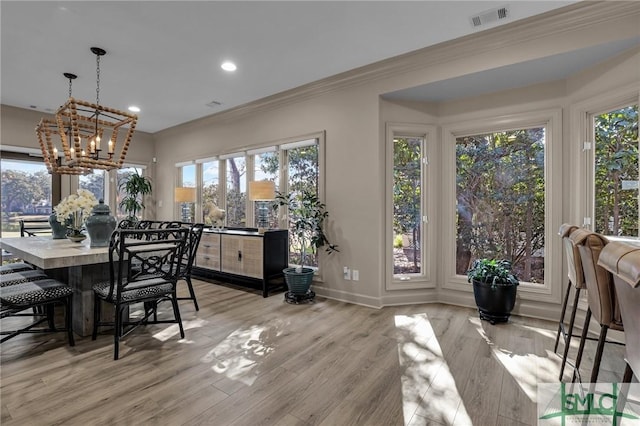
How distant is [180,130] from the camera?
6.16 metres

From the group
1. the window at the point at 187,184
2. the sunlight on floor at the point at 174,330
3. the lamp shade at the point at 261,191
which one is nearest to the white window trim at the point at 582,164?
the lamp shade at the point at 261,191

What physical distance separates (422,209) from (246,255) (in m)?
2.40

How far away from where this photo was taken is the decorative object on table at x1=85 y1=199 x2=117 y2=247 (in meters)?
2.84

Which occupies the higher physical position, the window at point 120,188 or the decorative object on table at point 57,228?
the window at point 120,188

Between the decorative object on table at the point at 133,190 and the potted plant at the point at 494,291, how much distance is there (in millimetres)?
5828

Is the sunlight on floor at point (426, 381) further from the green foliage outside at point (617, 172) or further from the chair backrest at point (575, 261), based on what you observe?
the green foliage outside at point (617, 172)

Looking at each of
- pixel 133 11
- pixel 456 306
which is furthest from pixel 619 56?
pixel 133 11

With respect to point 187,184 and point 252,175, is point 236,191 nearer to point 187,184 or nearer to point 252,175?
point 252,175

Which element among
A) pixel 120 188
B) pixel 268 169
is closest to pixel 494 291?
pixel 268 169

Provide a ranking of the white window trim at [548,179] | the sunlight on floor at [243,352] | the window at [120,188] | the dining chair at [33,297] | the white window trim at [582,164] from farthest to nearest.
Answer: the window at [120,188]
the white window trim at [548,179]
the white window trim at [582,164]
the dining chair at [33,297]
the sunlight on floor at [243,352]

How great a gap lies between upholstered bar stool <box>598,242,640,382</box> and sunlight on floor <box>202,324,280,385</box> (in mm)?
1944

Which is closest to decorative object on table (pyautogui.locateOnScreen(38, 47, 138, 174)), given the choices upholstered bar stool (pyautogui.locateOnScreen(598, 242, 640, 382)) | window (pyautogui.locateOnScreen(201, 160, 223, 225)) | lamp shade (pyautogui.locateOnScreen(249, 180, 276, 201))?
lamp shade (pyautogui.locateOnScreen(249, 180, 276, 201))

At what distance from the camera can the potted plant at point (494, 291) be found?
3.03 metres

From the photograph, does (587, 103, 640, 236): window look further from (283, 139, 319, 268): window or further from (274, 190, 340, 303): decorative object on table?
(283, 139, 319, 268): window
